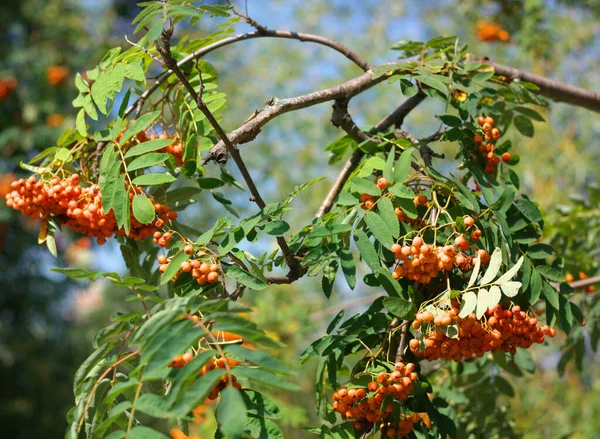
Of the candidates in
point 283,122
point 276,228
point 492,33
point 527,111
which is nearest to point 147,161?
point 276,228

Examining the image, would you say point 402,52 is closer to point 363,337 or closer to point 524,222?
point 524,222

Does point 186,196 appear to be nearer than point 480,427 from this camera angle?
Yes

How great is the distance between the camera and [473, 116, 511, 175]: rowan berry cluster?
137 centimetres

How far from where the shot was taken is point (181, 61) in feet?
4.97

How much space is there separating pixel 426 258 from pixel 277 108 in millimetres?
410

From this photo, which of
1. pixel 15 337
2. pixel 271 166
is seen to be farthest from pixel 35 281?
pixel 271 166

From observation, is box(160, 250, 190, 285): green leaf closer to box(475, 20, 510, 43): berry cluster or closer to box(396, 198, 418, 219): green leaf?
box(396, 198, 418, 219): green leaf

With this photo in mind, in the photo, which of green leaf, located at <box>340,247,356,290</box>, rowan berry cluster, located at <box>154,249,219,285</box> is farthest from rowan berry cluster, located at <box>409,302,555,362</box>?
rowan berry cluster, located at <box>154,249,219,285</box>

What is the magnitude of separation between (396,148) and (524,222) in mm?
308

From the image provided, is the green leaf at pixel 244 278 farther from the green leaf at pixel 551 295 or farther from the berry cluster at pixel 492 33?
the berry cluster at pixel 492 33

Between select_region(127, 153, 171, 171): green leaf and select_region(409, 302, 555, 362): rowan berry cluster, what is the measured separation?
573mm

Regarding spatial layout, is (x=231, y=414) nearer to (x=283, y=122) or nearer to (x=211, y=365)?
(x=211, y=365)

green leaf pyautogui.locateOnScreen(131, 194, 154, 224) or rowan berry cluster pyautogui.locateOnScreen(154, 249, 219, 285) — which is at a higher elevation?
green leaf pyautogui.locateOnScreen(131, 194, 154, 224)

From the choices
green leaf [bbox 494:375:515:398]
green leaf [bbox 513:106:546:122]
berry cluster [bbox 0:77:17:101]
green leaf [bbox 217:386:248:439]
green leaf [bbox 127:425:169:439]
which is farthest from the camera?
berry cluster [bbox 0:77:17:101]
